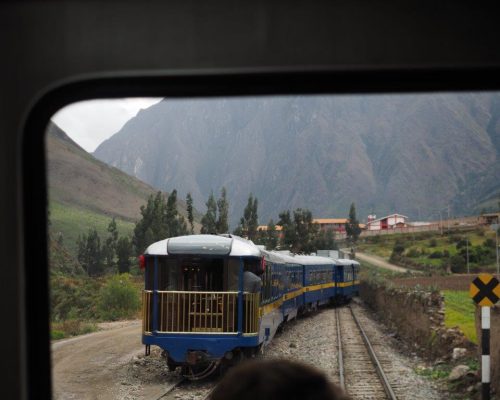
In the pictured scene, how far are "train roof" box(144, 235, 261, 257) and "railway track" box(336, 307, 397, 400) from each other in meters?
2.98

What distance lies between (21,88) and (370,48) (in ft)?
4.54

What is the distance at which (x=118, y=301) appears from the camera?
2642 centimetres

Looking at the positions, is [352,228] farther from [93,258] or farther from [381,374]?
[381,374]

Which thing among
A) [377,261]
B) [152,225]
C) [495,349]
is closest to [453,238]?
[377,261]

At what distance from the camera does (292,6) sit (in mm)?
2568

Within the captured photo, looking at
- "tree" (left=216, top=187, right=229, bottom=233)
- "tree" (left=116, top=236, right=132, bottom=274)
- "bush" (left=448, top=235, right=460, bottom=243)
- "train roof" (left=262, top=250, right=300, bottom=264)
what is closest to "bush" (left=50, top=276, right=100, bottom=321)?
"tree" (left=116, top=236, right=132, bottom=274)

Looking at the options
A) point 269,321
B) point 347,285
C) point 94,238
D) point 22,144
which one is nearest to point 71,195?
point 94,238

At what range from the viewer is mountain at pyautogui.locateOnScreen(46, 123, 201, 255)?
Answer: 9950 centimetres

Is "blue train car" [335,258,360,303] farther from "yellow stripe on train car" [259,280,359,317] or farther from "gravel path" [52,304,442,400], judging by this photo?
"gravel path" [52,304,442,400]

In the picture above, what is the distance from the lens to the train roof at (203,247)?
39.5 feet

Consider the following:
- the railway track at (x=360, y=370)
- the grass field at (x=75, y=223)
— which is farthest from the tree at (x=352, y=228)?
the railway track at (x=360, y=370)

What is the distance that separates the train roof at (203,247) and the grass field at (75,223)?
212 feet

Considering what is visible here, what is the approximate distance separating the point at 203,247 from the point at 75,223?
266 feet

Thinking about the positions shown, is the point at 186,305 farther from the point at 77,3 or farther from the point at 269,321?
the point at 77,3
